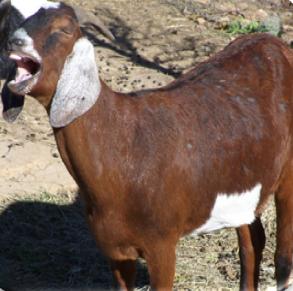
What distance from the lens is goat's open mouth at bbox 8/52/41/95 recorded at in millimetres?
4461

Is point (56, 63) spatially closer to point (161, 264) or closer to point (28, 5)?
point (28, 5)

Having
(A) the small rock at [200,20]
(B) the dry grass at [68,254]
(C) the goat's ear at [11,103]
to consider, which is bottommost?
(B) the dry grass at [68,254]

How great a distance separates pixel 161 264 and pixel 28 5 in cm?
146

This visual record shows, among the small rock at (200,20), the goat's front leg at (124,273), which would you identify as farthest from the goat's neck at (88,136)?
the small rock at (200,20)

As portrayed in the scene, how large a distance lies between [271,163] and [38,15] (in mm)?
1688

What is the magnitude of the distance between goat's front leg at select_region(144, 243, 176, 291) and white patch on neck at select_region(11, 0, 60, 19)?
1308mm

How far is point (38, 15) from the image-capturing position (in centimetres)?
459

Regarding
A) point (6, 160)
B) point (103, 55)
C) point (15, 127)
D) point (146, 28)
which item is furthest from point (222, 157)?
point (146, 28)

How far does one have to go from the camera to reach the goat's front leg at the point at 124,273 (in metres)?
5.55

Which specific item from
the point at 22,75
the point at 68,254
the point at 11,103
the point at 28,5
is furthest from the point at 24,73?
the point at 68,254

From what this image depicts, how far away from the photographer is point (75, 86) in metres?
4.62

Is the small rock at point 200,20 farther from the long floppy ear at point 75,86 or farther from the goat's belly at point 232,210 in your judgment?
the long floppy ear at point 75,86

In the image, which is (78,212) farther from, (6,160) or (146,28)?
(146,28)

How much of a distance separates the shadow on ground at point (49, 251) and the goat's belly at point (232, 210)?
1322 mm
